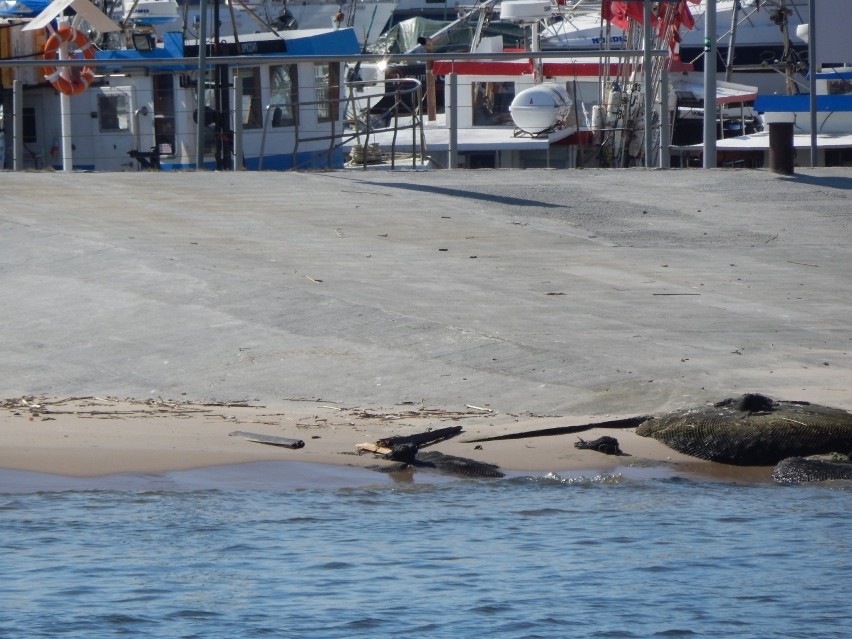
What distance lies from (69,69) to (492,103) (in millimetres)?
11163

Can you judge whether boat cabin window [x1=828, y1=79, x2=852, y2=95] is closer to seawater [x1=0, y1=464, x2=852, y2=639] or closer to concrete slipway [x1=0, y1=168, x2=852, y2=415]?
concrete slipway [x1=0, y1=168, x2=852, y2=415]

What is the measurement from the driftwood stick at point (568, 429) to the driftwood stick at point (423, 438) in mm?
115

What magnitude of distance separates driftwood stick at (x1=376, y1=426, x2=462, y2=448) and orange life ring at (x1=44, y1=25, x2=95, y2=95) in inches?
529

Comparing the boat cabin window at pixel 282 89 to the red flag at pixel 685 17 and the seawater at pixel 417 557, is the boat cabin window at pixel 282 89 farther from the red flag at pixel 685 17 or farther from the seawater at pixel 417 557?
the seawater at pixel 417 557

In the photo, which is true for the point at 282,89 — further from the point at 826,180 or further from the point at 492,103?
the point at 826,180

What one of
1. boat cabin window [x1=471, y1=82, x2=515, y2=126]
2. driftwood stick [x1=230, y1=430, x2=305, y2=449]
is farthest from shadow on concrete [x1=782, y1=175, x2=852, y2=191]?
boat cabin window [x1=471, y1=82, x2=515, y2=126]

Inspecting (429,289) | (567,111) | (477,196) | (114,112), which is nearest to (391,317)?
(429,289)

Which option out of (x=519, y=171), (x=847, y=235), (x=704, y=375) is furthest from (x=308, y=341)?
(x=519, y=171)

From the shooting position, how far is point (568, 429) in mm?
9133

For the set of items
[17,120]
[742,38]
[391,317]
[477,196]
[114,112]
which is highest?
[742,38]

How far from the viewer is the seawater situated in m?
6.45

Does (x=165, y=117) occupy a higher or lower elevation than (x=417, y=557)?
higher

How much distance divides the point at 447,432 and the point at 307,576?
213 cm

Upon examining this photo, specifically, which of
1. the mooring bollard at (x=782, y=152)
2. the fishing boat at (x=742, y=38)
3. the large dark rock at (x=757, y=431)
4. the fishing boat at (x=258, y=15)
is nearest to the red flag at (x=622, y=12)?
the fishing boat at (x=742, y=38)
